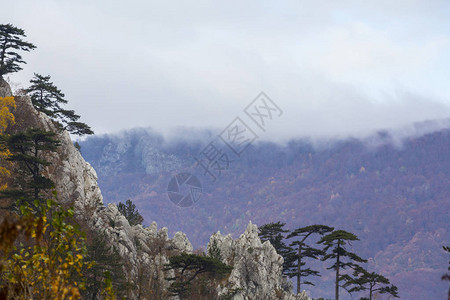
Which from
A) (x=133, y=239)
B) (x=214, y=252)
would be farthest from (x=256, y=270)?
(x=133, y=239)

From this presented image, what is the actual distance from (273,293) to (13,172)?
43412 mm

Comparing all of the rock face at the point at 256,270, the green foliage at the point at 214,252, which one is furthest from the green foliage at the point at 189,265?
the rock face at the point at 256,270

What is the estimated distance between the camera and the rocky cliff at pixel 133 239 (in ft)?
204

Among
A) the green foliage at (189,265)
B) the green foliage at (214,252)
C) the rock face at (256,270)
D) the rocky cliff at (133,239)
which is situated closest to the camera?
the green foliage at (189,265)

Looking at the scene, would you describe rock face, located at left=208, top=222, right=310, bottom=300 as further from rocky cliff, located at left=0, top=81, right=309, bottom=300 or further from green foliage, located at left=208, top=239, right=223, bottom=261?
green foliage, located at left=208, top=239, right=223, bottom=261

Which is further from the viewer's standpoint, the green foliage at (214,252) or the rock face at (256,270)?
the rock face at (256,270)

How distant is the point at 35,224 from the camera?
1107cm

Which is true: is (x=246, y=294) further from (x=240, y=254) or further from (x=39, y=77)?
(x=39, y=77)

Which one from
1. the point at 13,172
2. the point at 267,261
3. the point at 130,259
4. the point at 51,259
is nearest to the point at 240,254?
the point at 267,261

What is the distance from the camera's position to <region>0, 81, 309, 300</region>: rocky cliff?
6209cm

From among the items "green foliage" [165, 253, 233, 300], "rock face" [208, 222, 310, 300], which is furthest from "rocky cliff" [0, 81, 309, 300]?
"green foliage" [165, 253, 233, 300]

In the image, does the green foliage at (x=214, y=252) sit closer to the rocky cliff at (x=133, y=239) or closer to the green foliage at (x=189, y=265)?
the rocky cliff at (x=133, y=239)

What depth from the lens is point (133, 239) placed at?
71062 mm

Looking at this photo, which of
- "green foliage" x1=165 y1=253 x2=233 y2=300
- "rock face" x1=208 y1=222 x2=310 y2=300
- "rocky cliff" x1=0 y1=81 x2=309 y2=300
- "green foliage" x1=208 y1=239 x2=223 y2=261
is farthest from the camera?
"rock face" x1=208 y1=222 x2=310 y2=300
